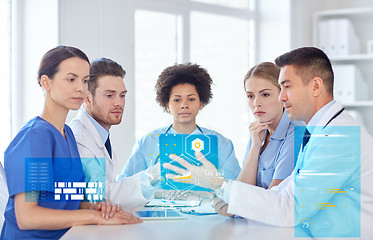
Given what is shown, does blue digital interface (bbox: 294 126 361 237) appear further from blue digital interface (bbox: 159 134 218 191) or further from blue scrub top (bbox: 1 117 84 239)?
blue scrub top (bbox: 1 117 84 239)

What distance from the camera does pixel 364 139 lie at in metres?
1.48

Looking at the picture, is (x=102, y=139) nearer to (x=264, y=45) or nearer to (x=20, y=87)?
(x=20, y=87)

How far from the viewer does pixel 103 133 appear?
2.00m

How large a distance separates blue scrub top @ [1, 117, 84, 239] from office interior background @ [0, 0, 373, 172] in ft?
3.47

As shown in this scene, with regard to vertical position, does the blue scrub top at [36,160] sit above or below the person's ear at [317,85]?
below

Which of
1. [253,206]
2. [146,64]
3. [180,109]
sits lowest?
[253,206]

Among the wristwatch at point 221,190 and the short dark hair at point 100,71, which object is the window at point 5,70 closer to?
the short dark hair at point 100,71

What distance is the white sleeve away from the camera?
1.50 m

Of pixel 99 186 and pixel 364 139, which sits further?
pixel 99 186

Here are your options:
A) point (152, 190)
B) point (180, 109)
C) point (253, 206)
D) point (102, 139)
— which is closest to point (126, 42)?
point (180, 109)

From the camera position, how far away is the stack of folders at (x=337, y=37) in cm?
381

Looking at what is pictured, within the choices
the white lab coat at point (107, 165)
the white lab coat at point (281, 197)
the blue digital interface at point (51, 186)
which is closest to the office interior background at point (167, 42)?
the white lab coat at point (107, 165)

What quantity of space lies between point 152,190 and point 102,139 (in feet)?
1.24

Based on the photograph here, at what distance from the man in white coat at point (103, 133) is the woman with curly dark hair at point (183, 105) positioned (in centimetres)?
25
